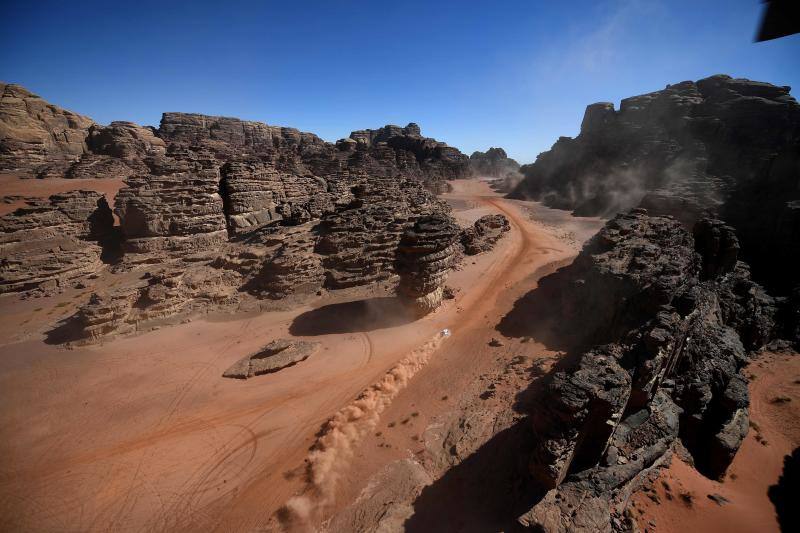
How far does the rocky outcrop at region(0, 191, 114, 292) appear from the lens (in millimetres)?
18125

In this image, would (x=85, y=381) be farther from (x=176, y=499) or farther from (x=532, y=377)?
(x=532, y=377)

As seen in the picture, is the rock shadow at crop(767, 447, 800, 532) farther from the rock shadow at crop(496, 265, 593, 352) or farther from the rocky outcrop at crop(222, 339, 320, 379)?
the rocky outcrop at crop(222, 339, 320, 379)

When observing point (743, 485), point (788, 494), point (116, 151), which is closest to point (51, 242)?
point (743, 485)

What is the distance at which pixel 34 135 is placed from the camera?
42406 millimetres

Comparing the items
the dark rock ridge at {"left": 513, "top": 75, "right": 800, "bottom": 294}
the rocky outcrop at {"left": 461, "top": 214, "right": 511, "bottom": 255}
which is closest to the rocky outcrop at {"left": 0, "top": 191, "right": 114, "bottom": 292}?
the rocky outcrop at {"left": 461, "top": 214, "right": 511, "bottom": 255}

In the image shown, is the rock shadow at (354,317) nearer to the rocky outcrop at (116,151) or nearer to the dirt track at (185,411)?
the dirt track at (185,411)

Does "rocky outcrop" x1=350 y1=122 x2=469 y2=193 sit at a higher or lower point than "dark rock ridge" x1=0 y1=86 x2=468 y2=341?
higher

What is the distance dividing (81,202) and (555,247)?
3511cm

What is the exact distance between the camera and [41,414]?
33.5ft

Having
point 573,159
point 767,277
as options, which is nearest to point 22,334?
point 767,277

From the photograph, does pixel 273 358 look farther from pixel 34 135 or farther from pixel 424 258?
pixel 34 135

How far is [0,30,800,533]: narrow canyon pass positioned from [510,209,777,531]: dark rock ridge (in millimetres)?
63

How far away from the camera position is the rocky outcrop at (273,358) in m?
11.9

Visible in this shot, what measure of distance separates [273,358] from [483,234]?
808 inches
